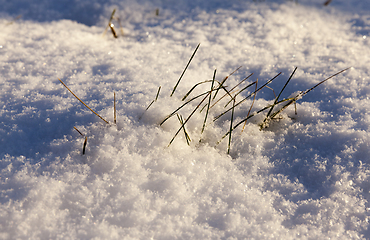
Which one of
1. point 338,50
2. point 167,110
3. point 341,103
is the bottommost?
point 167,110

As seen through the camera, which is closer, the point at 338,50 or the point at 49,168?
the point at 49,168

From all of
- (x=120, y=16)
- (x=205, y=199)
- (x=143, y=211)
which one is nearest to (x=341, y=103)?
(x=205, y=199)

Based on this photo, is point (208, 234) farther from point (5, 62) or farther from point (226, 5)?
point (226, 5)

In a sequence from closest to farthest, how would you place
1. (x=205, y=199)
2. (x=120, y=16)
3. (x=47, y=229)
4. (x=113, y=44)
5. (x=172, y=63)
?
1. (x=47, y=229)
2. (x=205, y=199)
3. (x=172, y=63)
4. (x=113, y=44)
5. (x=120, y=16)

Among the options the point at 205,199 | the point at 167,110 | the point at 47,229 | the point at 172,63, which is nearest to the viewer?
the point at 47,229

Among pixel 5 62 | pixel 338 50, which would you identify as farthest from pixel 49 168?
pixel 338 50

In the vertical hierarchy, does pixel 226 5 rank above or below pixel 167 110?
above
